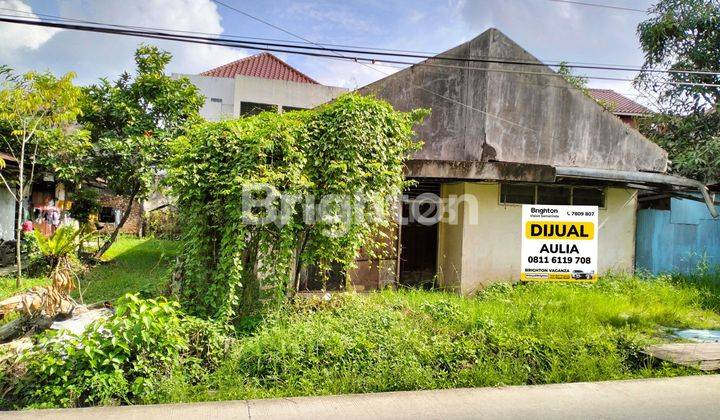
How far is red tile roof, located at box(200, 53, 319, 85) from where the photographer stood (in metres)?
18.9

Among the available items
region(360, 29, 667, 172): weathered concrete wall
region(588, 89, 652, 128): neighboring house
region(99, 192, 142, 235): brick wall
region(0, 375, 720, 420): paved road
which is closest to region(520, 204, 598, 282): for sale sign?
region(0, 375, 720, 420): paved road

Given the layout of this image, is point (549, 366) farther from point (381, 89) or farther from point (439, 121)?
point (381, 89)

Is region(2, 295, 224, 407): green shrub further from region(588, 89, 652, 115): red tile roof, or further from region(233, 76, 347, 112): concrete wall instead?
region(588, 89, 652, 115): red tile roof

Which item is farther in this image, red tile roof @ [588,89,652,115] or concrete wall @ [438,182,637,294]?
red tile roof @ [588,89,652,115]

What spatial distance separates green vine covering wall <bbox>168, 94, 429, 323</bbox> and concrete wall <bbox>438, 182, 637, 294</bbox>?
3.15 m

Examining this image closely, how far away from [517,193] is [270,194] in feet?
18.3

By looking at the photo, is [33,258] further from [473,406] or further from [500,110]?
[500,110]

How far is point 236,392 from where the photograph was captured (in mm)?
4270

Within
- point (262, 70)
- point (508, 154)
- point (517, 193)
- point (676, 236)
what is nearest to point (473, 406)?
point (517, 193)

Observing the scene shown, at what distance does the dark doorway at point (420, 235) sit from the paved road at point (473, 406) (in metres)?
5.00

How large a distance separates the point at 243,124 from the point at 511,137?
5.75m

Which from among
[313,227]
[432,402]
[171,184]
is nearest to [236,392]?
[432,402]

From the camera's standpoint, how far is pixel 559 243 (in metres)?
6.38

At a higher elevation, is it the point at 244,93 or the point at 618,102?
the point at 618,102
